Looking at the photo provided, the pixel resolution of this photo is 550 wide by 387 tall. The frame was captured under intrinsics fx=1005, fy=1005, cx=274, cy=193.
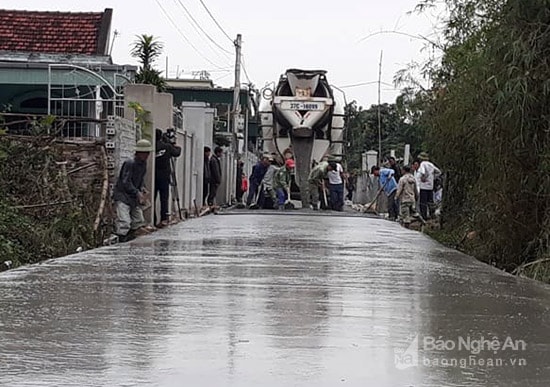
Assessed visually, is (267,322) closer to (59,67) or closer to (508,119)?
(508,119)

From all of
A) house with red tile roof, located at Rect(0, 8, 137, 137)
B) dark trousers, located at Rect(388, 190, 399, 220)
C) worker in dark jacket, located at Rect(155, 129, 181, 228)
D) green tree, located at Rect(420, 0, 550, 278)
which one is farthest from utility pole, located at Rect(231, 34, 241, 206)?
green tree, located at Rect(420, 0, 550, 278)

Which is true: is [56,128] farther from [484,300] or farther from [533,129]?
[484,300]

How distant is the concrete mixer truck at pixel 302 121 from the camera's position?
79.5 ft

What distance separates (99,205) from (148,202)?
127 centimetres

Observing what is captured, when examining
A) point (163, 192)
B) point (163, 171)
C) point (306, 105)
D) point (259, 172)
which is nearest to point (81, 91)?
point (259, 172)

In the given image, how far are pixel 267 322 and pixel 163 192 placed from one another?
417 inches

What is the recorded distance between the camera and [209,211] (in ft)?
68.9

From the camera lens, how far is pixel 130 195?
43.5ft

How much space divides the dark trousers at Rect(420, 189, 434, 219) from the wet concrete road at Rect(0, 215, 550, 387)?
11479mm

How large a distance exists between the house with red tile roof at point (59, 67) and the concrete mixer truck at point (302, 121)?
3.67 m

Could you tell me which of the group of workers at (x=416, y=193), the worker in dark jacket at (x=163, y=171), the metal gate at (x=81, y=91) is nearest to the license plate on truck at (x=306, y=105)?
the group of workers at (x=416, y=193)

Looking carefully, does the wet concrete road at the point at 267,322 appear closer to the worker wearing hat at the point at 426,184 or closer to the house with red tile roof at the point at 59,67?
the house with red tile roof at the point at 59,67

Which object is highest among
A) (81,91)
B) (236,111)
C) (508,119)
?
(236,111)

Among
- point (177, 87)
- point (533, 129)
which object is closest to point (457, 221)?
point (533, 129)
